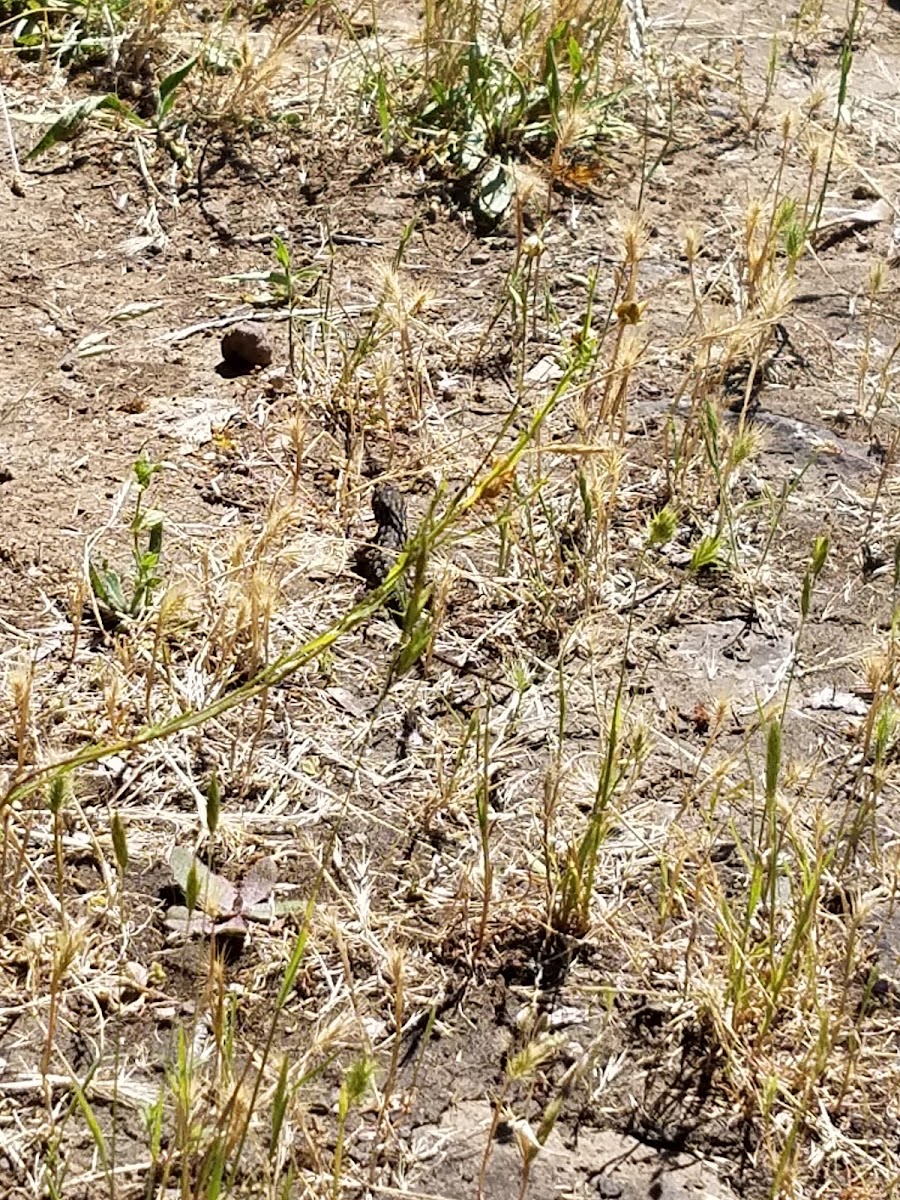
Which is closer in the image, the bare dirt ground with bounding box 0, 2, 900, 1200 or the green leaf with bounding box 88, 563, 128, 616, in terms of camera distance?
the bare dirt ground with bounding box 0, 2, 900, 1200

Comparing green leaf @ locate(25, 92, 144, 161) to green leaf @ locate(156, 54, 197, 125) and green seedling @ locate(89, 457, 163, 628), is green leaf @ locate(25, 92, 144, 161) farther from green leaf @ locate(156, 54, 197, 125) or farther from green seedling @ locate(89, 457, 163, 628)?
green seedling @ locate(89, 457, 163, 628)

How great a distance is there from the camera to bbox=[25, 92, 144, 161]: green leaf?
3428 millimetres

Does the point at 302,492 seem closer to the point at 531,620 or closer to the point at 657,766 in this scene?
the point at 531,620

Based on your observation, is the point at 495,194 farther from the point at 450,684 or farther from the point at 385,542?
the point at 450,684

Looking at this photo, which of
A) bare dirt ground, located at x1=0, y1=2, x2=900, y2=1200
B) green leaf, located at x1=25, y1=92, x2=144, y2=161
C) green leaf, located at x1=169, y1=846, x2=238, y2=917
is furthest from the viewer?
green leaf, located at x1=25, y1=92, x2=144, y2=161

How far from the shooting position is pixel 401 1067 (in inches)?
76.9

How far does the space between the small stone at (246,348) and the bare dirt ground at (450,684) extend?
41 millimetres

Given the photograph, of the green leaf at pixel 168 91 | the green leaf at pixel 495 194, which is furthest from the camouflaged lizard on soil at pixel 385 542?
the green leaf at pixel 168 91

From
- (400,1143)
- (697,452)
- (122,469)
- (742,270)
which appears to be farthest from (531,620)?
(742,270)

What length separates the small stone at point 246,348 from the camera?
9.82 ft

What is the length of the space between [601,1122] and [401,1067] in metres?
0.25

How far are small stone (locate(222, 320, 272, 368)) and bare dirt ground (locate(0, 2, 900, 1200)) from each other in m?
0.04

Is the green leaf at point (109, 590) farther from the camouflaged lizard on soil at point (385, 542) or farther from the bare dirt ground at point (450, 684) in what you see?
the camouflaged lizard on soil at point (385, 542)

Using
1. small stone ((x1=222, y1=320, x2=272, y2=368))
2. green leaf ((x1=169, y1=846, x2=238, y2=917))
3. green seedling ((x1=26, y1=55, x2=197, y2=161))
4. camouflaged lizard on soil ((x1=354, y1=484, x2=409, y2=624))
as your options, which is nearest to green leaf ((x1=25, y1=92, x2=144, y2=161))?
green seedling ((x1=26, y1=55, x2=197, y2=161))
